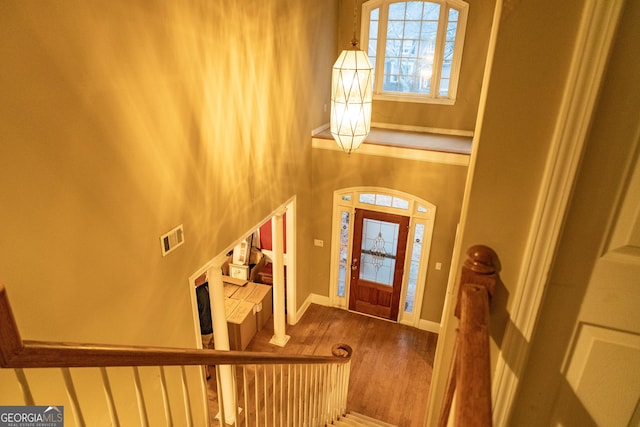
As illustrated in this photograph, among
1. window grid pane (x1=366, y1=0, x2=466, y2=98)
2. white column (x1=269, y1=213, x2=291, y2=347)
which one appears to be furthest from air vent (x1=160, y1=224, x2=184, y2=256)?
window grid pane (x1=366, y1=0, x2=466, y2=98)

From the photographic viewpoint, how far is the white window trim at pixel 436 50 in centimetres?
515

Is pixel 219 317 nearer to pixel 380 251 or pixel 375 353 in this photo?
pixel 375 353

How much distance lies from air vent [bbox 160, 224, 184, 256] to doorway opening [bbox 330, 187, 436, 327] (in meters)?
2.99

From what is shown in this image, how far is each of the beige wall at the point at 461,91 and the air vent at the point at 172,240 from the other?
3930 mm

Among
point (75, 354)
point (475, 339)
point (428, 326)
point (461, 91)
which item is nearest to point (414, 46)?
point (461, 91)

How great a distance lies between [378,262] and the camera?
19.7ft

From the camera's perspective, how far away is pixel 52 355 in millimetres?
886

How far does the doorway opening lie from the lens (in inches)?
216

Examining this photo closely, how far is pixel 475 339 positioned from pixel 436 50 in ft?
17.2

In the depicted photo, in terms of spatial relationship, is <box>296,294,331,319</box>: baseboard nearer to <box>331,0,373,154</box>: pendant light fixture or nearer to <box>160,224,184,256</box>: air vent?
<box>331,0,373,154</box>: pendant light fixture

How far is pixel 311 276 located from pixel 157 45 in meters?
4.49

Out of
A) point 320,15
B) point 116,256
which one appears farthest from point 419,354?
point 320,15

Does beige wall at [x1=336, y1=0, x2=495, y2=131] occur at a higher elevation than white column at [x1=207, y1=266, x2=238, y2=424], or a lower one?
higher

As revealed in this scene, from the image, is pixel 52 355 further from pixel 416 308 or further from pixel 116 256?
pixel 416 308
